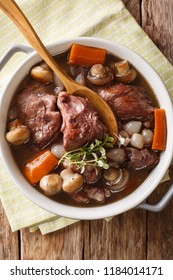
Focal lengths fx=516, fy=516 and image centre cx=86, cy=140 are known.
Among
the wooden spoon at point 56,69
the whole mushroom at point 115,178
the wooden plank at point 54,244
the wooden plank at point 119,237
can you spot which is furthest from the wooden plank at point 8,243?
the wooden spoon at point 56,69

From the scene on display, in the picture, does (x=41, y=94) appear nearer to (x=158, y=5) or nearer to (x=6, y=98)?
(x=6, y=98)

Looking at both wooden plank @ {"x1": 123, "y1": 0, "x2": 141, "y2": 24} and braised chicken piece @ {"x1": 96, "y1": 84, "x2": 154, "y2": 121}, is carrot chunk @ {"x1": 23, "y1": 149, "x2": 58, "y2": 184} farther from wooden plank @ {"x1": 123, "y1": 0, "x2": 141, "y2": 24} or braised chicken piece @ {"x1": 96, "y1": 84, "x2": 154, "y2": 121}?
wooden plank @ {"x1": 123, "y1": 0, "x2": 141, "y2": 24}

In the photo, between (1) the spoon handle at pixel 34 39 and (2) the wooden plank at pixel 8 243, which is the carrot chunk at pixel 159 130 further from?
(2) the wooden plank at pixel 8 243

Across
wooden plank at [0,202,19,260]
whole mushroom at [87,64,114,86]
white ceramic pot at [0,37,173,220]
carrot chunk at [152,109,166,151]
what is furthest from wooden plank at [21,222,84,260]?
whole mushroom at [87,64,114,86]

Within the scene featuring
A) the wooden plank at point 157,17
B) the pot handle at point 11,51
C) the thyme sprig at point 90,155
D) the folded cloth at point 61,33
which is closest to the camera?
the thyme sprig at point 90,155

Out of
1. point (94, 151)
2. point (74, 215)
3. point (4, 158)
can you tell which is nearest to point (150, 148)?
point (94, 151)
